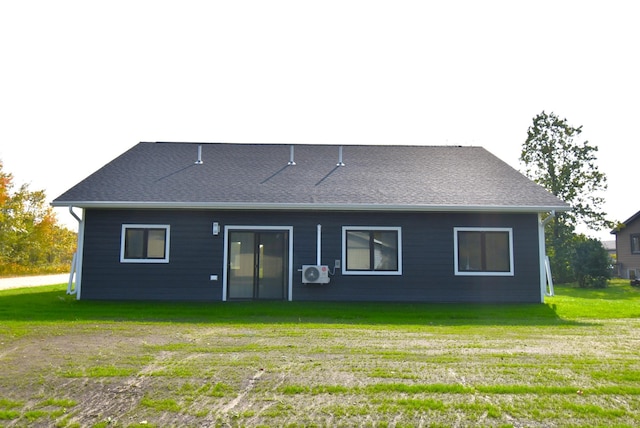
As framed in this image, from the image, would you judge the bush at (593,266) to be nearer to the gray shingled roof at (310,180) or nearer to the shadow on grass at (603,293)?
the shadow on grass at (603,293)

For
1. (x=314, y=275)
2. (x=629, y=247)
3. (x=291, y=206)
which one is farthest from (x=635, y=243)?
(x=291, y=206)

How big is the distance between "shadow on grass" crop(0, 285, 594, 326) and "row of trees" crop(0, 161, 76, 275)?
19168 millimetres

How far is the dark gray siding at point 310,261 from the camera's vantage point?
13297 millimetres

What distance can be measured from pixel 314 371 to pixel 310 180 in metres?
9.28

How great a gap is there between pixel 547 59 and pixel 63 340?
39.2 feet

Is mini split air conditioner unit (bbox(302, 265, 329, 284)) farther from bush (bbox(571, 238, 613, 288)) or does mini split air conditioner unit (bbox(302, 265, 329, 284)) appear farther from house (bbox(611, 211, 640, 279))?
house (bbox(611, 211, 640, 279))

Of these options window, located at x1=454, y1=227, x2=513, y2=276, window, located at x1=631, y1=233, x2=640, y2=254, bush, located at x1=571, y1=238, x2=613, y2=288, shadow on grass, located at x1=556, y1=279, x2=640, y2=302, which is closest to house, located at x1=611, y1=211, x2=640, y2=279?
window, located at x1=631, y1=233, x2=640, y2=254

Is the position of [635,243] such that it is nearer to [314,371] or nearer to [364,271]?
[364,271]

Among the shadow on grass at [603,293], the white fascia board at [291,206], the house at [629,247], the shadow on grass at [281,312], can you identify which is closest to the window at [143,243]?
the white fascia board at [291,206]

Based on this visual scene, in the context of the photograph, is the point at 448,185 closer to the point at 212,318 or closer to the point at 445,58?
the point at 445,58

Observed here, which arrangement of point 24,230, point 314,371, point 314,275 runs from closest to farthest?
point 314,371 → point 314,275 → point 24,230

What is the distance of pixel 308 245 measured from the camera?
13.4m

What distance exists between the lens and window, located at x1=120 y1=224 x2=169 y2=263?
13.3 m

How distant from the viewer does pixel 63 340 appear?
7.75 metres
